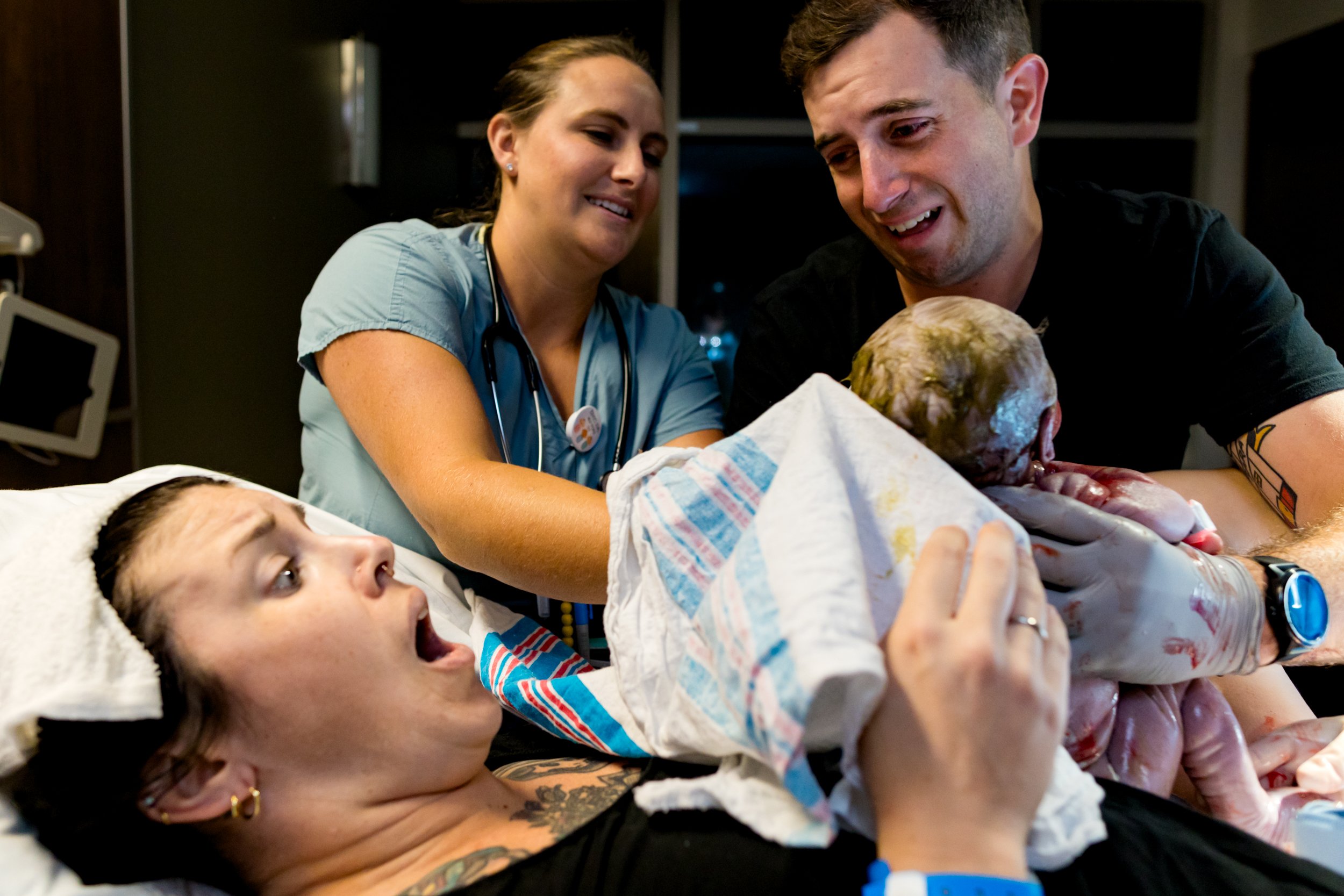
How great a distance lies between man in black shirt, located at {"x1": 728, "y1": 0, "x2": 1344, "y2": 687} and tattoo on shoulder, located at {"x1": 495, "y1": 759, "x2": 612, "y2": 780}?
909 mm

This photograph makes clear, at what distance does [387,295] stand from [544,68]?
80 cm

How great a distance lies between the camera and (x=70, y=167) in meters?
2.10

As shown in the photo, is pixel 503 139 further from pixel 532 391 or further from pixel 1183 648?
pixel 1183 648

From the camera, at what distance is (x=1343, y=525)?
1372 millimetres

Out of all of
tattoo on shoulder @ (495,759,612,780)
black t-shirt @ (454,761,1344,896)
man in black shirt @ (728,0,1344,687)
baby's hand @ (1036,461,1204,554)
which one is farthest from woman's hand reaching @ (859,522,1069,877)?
man in black shirt @ (728,0,1344,687)

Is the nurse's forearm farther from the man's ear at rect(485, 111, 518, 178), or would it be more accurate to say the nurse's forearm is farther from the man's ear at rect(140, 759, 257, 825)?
the man's ear at rect(485, 111, 518, 178)

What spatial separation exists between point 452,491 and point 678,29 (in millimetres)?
4324

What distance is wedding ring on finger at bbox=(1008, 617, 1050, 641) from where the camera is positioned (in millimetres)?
839

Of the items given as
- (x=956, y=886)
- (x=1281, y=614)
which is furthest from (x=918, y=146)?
(x=956, y=886)

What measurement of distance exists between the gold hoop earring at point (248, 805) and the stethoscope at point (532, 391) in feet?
2.93

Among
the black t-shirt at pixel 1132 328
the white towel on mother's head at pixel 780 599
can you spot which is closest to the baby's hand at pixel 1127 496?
the white towel on mother's head at pixel 780 599

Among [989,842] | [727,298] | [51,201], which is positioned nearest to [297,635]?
[989,842]

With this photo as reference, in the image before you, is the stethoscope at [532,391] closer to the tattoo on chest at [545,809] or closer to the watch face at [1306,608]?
the tattoo on chest at [545,809]

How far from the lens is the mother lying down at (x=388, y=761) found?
2.62 feet
